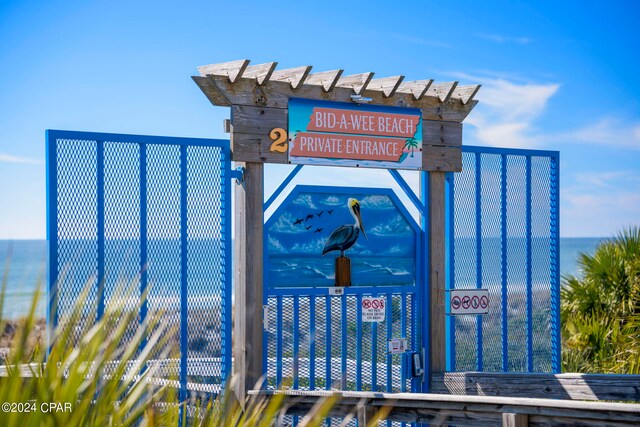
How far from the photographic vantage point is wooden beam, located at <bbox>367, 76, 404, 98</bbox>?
6938 mm

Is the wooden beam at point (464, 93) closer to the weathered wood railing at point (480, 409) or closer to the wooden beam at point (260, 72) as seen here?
the wooden beam at point (260, 72)

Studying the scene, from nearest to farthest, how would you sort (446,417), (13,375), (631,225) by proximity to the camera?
(13,375)
(446,417)
(631,225)

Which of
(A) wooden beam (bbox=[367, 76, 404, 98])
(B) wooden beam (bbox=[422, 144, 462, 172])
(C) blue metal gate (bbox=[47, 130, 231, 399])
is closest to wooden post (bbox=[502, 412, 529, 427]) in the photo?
(C) blue metal gate (bbox=[47, 130, 231, 399])

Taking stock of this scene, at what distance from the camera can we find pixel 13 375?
2.08m

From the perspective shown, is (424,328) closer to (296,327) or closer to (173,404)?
(296,327)

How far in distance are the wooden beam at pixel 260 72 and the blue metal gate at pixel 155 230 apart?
59 centimetres

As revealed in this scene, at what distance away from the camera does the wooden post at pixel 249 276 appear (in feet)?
21.1

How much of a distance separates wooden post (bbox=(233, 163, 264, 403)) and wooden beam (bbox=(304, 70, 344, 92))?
87 centimetres

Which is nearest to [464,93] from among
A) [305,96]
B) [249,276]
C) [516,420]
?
[305,96]

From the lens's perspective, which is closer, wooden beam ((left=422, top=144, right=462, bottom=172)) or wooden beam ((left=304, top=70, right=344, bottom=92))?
wooden beam ((left=304, top=70, right=344, bottom=92))

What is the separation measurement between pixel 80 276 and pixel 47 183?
719 millimetres

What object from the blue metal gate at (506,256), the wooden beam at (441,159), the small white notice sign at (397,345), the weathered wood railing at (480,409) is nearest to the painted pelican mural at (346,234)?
the wooden beam at (441,159)

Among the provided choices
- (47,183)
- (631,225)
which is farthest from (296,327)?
(631,225)

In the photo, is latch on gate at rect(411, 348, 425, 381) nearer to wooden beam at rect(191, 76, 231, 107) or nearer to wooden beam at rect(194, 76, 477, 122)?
wooden beam at rect(194, 76, 477, 122)
